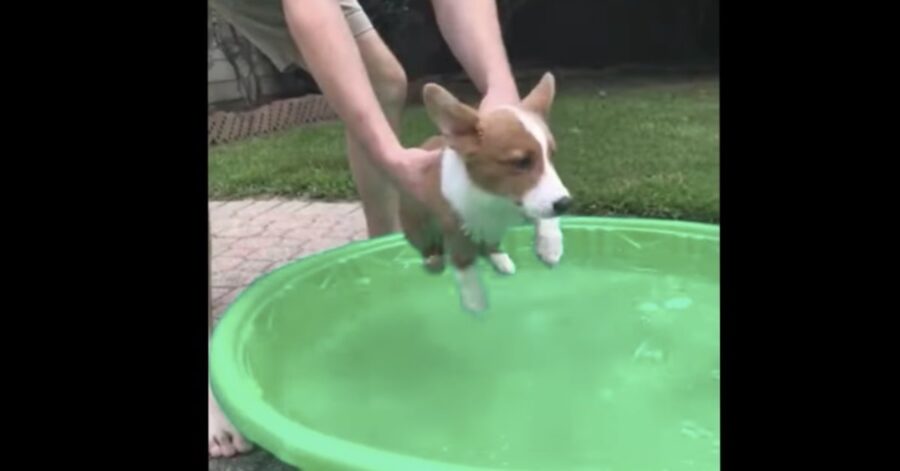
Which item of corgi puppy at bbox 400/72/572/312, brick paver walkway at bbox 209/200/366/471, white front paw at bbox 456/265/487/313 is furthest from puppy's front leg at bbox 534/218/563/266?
brick paver walkway at bbox 209/200/366/471

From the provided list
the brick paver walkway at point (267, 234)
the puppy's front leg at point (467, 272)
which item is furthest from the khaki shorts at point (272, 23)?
the brick paver walkway at point (267, 234)

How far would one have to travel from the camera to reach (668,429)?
4.37 ft

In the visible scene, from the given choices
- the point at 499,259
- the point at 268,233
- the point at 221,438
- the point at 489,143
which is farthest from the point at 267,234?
the point at 489,143

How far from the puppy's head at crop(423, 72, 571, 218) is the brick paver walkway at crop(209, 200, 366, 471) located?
3.43 ft

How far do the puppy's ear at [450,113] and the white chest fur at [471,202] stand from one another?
37 millimetres

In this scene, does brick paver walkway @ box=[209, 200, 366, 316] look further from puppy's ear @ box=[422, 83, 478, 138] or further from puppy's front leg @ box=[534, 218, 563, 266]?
puppy's ear @ box=[422, 83, 478, 138]

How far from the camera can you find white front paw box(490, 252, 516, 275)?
1541 millimetres

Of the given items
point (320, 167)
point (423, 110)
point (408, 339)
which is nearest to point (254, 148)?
point (320, 167)

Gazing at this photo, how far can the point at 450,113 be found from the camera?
1.22 metres

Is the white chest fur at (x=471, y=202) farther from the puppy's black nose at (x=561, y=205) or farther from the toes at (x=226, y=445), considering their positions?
the toes at (x=226, y=445)

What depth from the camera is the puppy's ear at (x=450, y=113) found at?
1.22 meters

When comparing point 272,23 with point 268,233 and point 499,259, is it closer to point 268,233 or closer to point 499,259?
Result: point 499,259

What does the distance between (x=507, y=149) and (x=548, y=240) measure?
21 centimetres
